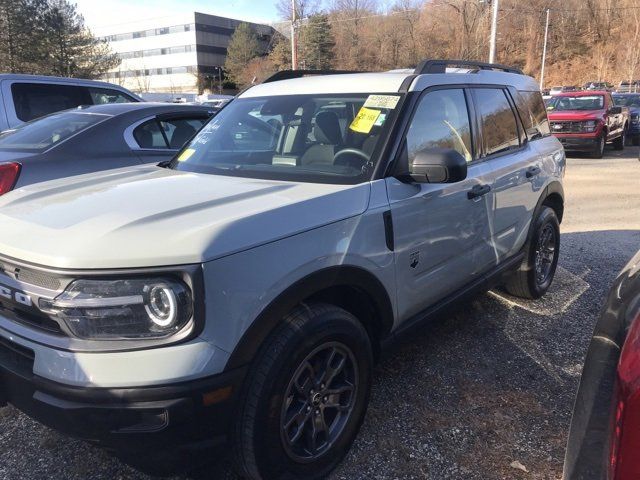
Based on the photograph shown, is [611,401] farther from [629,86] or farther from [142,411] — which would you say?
[629,86]

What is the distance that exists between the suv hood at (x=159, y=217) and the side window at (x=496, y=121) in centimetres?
150

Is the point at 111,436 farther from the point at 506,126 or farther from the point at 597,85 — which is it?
the point at 597,85

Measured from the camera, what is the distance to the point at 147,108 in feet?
17.3

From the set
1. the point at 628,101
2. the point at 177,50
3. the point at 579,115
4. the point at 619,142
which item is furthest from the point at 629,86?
the point at 177,50

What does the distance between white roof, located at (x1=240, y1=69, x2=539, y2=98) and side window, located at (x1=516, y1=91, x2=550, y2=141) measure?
50 cm

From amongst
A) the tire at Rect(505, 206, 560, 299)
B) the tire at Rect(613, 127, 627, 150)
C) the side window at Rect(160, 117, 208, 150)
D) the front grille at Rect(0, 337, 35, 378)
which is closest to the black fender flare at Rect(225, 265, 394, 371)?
the front grille at Rect(0, 337, 35, 378)

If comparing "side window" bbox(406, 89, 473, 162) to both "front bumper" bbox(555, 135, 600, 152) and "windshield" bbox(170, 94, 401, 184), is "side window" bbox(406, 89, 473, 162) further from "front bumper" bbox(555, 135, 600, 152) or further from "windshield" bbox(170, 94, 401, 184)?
"front bumper" bbox(555, 135, 600, 152)

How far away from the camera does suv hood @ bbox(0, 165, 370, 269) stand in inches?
72.4

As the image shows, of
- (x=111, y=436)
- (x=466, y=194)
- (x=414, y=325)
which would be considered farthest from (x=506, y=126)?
(x=111, y=436)

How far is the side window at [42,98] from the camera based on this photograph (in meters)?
6.67

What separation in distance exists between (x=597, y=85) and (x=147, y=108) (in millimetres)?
60497

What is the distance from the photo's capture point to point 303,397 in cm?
229

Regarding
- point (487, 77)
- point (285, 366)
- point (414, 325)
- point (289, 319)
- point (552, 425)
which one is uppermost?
→ point (487, 77)

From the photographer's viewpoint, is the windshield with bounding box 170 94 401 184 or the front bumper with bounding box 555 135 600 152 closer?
the windshield with bounding box 170 94 401 184
